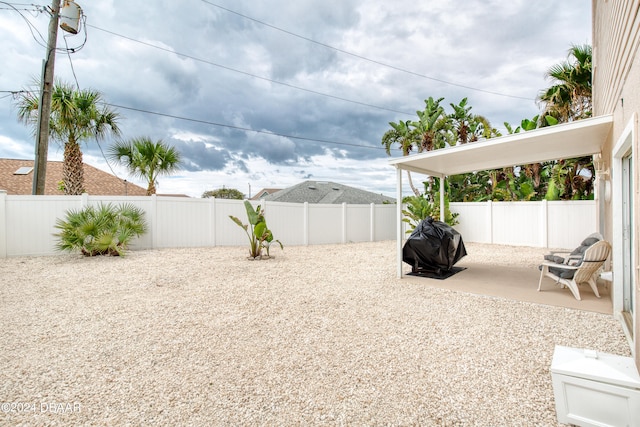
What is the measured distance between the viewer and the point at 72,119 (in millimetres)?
10359

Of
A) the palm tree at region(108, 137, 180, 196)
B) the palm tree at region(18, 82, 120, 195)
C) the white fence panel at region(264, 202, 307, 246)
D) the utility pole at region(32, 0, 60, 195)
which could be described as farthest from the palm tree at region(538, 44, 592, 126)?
the utility pole at region(32, 0, 60, 195)

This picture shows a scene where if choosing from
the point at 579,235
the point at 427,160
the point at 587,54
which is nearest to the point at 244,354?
the point at 427,160

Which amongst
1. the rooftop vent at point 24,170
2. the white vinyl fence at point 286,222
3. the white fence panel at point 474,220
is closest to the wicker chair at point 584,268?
the white vinyl fence at point 286,222

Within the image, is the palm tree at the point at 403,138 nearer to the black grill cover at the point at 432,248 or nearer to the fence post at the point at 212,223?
the fence post at the point at 212,223

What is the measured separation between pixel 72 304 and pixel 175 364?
306 centimetres

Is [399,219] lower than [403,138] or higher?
lower

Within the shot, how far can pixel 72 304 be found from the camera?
481 centimetres

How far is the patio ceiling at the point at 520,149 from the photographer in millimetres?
4770

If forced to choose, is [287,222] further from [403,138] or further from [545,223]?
[403,138]

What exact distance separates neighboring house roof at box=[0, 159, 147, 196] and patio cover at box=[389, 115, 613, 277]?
66.8 ft

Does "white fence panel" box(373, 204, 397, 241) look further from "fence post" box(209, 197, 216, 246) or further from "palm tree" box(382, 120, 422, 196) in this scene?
"fence post" box(209, 197, 216, 246)

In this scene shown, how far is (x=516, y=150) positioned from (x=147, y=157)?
1206 cm

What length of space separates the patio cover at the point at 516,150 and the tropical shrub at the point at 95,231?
7.43 metres

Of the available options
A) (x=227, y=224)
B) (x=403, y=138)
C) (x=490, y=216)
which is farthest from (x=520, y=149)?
(x=403, y=138)
